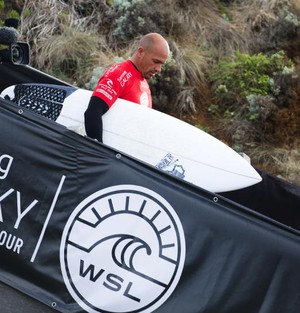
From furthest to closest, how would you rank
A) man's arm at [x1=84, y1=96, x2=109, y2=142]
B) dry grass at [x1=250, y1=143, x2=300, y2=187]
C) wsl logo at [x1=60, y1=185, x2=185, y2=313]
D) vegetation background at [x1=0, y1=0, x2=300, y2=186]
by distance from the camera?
1. vegetation background at [x1=0, y1=0, x2=300, y2=186]
2. dry grass at [x1=250, y1=143, x2=300, y2=187]
3. man's arm at [x1=84, y1=96, x2=109, y2=142]
4. wsl logo at [x1=60, y1=185, x2=185, y2=313]

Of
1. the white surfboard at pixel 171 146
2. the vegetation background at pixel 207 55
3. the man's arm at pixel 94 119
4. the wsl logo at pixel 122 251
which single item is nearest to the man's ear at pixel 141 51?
the white surfboard at pixel 171 146

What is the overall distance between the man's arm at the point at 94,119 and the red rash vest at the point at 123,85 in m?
0.06

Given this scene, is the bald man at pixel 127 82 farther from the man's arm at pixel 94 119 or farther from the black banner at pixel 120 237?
the black banner at pixel 120 237

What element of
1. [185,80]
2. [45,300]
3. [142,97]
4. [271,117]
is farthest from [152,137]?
[185,80]

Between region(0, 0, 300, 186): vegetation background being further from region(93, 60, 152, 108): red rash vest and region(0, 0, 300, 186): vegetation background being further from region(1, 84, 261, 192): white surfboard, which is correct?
region(93, 60, 152, 108): red rash vest

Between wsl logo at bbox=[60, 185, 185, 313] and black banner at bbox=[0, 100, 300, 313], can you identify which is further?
wsl logo at bbox=[60, 185, 185, 313]

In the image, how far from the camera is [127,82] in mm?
5770

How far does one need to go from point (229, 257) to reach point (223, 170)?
105 centimetres

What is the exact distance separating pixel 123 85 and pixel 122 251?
4.76 ft

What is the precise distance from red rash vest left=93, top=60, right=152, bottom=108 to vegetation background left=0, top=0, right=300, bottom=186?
258 centimetres

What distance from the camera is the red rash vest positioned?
18.3 feet

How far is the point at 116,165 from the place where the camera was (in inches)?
190

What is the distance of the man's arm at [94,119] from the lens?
5.43 metres

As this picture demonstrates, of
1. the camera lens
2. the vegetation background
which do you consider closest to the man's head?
the camera lens
